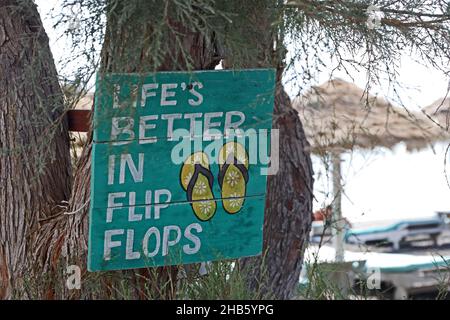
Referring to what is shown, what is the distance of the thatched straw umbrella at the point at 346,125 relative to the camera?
126 inches

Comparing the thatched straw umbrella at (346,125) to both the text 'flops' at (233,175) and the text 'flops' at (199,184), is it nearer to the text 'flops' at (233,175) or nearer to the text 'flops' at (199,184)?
the text 'flops' at (233,175)

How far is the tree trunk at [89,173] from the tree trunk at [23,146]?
131 millimetres

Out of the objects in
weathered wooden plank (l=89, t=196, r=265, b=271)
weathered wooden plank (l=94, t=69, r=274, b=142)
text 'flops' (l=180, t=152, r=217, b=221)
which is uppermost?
weathered wooden plank (l=94, t=69, r=274, b=142)

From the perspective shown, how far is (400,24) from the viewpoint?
3141mm

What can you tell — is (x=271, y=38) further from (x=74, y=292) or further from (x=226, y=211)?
(x=74, y=292)

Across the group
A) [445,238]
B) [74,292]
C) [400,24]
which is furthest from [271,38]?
[445,238]

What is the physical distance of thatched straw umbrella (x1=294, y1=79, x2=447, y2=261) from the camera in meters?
3.21

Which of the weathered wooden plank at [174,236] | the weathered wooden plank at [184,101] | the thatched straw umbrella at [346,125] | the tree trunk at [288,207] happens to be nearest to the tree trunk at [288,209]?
the tree trunk at [288,207]

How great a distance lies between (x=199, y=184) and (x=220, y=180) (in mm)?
101

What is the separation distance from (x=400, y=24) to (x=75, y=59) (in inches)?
50.7

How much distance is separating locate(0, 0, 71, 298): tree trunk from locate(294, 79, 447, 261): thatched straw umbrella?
3.64ft

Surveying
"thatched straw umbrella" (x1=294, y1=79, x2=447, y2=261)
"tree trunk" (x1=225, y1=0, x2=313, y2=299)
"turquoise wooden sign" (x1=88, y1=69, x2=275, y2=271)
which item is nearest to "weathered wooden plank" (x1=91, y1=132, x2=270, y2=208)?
"turquoise wooden sign" (x1=88, y1=69, x2=275, y2=271)

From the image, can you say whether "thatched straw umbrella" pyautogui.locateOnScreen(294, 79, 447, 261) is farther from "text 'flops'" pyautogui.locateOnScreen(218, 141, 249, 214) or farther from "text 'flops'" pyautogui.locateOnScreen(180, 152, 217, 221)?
"text 'flops'" pyautogui.locateOnScreen(180, 152, 217, 221)

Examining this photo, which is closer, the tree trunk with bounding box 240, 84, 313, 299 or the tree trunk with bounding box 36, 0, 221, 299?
the tree trunk with bounding box 36, 0, 221, 299
